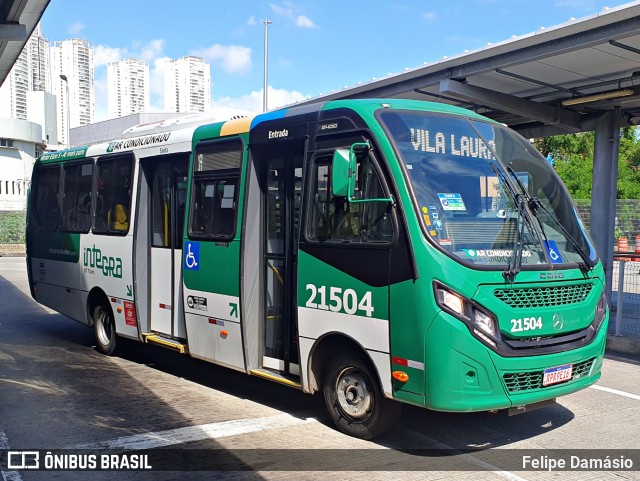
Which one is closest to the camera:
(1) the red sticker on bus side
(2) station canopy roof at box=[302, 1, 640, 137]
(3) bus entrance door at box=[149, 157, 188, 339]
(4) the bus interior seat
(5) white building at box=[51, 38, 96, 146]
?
(3) bus entrance door at box=[149, 157, 188, 339]

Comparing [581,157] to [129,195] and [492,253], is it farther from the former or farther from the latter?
[492,253]

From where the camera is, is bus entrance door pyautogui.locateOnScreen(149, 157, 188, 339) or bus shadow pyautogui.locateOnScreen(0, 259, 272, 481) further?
bus entrance door pyautogui.locateOnScreen(149, 157, 188, 339)

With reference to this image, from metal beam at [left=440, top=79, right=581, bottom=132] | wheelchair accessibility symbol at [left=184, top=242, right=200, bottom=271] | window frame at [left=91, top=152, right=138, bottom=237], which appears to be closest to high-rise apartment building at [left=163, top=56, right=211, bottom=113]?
metal beam at [left=440, top=79, right=581, bottom=132]

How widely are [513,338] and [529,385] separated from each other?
0.43m

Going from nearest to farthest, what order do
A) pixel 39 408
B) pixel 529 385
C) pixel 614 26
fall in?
pixel 529 385 → pixel 39 408 → pixel 614 26

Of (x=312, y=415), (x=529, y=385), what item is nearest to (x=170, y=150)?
(x=312, y=415)

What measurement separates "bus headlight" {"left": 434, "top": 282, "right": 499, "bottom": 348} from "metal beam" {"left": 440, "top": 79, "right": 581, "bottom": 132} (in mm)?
6033

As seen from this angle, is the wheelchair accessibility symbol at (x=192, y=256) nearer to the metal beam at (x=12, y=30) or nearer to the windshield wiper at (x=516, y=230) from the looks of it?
the windshield wiper at (x=516, y=230)

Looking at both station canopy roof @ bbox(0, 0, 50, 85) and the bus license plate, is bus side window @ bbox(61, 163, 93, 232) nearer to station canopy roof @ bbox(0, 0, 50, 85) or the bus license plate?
station canopy roof @ bbox(0, 0, 50, 85)

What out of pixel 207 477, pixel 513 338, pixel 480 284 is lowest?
pixel 207 477

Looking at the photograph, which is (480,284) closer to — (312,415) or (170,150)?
(312,415)

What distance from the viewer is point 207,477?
540 cm

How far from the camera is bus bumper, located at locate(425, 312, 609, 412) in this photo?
5445 mm

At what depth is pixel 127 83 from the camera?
9975 cm
